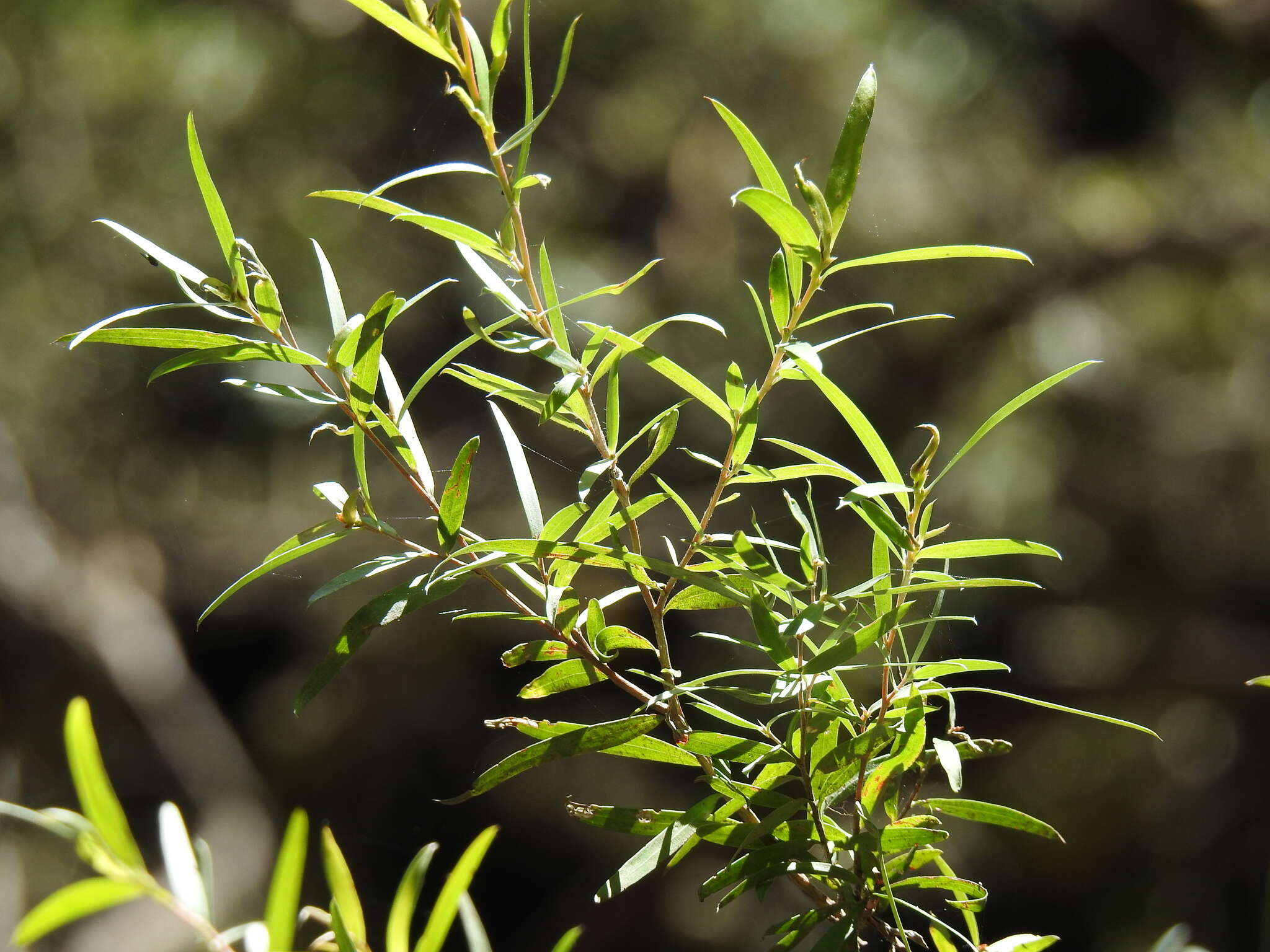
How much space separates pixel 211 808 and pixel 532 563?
1096 millimetres

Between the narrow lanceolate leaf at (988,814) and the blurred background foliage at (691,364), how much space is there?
28.3 inches

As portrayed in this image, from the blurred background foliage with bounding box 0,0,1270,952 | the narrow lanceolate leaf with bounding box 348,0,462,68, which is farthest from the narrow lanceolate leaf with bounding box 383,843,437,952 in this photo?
the blurred background foliage with bounding box 0,0,1270,952

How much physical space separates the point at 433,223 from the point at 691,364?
79 cm

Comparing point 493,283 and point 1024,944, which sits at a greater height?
point 493,283

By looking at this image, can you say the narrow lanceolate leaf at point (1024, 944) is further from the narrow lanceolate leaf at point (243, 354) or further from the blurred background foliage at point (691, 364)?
the blurred background foliage at point (691, 364)

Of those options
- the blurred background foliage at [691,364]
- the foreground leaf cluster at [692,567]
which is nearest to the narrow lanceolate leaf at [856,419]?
the foreground leaf cluster at [692,567]

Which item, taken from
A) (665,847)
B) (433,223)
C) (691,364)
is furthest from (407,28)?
(691,364)

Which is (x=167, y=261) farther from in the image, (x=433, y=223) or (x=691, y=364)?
(x=691, y=364)

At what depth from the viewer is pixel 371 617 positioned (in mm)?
159

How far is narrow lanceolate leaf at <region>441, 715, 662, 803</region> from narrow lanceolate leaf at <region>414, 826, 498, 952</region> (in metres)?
0.05

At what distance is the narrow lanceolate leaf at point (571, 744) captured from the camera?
153 millimetres

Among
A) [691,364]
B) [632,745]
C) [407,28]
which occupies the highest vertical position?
[407,28]

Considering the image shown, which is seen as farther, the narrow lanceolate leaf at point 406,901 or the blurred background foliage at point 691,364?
the blurred background foliage at point 691,364

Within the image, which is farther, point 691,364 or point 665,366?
point 691,364
